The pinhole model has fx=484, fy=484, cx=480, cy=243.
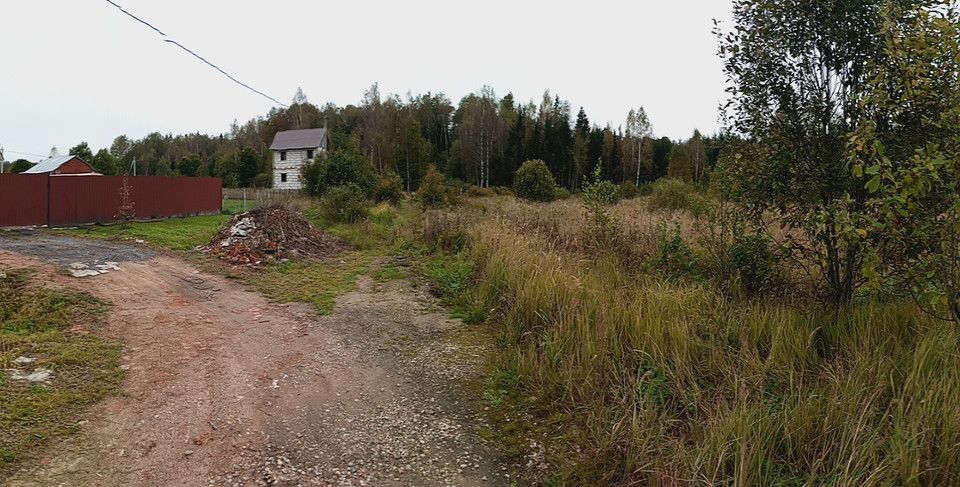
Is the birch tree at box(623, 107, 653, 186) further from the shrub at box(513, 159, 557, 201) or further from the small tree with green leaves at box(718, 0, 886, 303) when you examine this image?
the small tree with green leaves at box(718, 0, 886, 303)

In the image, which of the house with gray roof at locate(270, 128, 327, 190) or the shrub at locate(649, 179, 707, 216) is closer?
the shrub at locate(649, 179, 707, 216)

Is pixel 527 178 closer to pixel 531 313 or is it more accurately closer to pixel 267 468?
pixel 531 313

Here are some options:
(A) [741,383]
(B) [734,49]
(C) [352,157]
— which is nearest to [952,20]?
(B) [734,49]

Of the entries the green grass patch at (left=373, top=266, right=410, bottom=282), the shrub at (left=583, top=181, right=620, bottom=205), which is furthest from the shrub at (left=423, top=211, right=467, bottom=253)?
the shrub at (left=583, top=181, right=620, bottom=205)

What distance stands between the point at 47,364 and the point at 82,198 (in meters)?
13.5

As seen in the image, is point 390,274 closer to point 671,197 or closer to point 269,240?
point 269,240

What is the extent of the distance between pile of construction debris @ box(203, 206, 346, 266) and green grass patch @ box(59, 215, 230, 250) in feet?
3.34

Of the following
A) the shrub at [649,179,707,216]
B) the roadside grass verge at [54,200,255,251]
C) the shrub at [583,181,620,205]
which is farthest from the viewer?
the shrub at [649,179,707,216]

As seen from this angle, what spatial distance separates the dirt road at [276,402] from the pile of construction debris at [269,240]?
3.08m

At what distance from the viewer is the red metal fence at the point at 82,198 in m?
13.2

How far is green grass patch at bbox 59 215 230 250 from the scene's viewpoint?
38.2ft

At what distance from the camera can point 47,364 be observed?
164 inches

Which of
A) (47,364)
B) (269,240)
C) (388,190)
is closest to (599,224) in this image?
(47,364)

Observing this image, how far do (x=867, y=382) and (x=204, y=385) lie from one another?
186 inches
